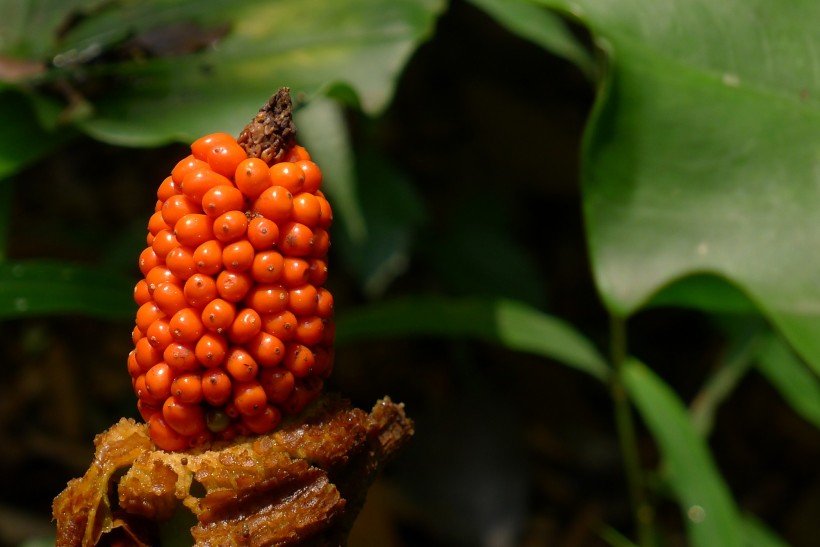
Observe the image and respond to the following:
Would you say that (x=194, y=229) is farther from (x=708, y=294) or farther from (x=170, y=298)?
(x=708, y=294)

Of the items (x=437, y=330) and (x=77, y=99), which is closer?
(x=77, y=99)

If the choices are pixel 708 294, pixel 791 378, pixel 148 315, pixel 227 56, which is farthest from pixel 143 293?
pixel 791 378

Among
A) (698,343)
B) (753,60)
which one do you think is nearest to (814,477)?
(698,343)

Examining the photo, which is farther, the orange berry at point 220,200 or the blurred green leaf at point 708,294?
the blurred green leaf at point 708,294

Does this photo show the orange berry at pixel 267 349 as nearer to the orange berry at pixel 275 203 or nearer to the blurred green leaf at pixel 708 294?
the orange berry at pixel 275 203

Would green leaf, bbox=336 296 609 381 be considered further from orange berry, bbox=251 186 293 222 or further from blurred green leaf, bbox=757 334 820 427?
orange berry, bbox=251 186 293 222

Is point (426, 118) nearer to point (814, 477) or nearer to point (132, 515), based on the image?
point (814, 477)

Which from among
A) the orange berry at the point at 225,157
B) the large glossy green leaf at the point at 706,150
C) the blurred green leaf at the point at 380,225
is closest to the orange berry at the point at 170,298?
the orange berry at the point at 225,157
